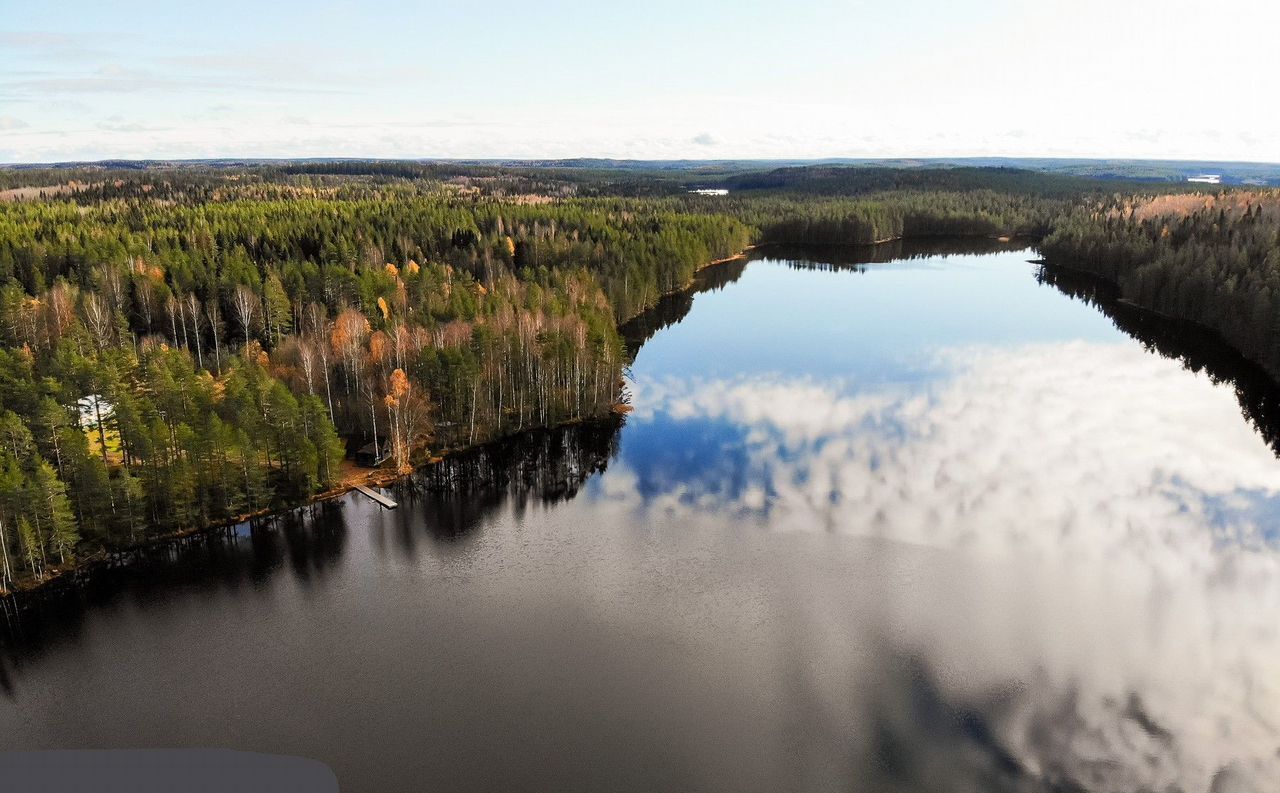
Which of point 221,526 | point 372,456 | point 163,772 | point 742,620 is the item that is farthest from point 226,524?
point 742,620

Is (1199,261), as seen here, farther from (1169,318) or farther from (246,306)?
(246,306)

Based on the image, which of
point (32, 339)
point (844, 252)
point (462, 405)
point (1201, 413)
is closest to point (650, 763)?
point (462, 405)

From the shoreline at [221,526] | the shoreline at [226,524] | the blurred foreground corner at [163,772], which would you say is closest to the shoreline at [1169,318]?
the shoreline at [226,524]

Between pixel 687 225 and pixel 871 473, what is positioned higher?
pixel 687 225

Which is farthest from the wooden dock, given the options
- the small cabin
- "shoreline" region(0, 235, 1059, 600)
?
the small cabin

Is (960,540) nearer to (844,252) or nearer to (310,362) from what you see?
(310,362)

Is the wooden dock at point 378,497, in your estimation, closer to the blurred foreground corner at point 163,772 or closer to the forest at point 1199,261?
the blurred foreground corner at point 163,772
